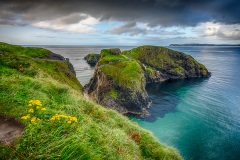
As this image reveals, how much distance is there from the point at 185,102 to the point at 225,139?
23.4 m

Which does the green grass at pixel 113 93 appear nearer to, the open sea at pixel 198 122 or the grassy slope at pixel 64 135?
the open sea at pixel 198 122

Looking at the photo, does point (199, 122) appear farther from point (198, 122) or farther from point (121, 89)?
point (121, 89)

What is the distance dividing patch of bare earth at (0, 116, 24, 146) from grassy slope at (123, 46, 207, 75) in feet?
345

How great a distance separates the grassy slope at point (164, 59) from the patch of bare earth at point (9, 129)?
10518cm

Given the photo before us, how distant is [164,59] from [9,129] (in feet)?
373

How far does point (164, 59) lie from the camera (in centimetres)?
11362

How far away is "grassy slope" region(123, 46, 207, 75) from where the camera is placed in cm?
10900

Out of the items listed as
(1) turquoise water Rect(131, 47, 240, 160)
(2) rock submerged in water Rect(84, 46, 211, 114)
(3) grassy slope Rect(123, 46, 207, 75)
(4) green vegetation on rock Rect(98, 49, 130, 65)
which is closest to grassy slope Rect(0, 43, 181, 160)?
(1) turquoise water Rect(131, 47, 240, 160)

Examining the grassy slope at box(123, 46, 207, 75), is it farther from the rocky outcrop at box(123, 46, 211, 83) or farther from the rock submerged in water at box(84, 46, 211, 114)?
the rock submerged in water at box(84, 46, 211, 114)

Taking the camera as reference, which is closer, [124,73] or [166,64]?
[124,73]

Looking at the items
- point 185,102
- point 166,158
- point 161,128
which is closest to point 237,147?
point 161,128

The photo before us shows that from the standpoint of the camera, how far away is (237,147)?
34.6 m

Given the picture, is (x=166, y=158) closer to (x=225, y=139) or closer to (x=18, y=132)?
(x=18, y=132)

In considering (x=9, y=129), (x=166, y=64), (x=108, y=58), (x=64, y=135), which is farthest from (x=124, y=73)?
(x=166, y=64)
